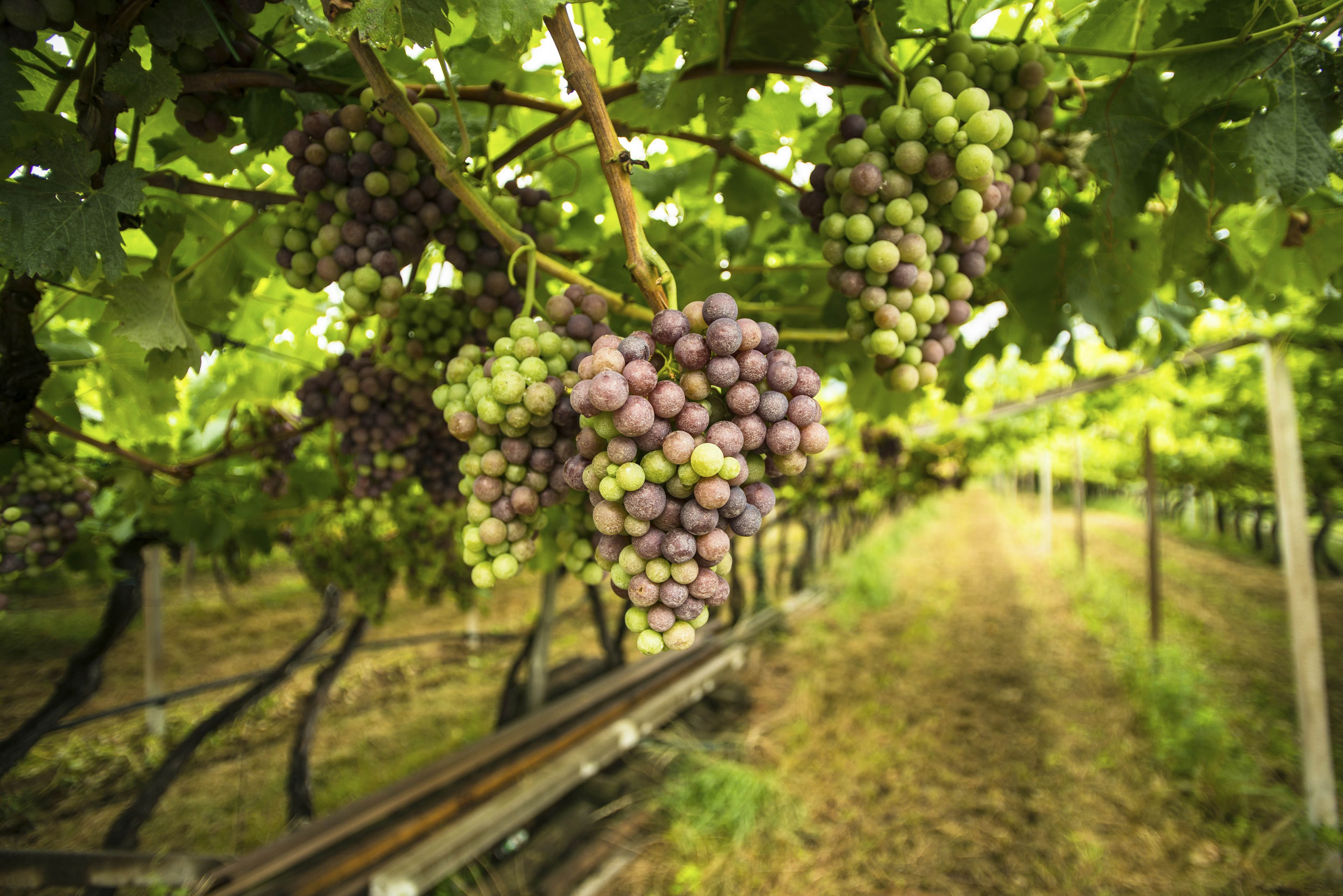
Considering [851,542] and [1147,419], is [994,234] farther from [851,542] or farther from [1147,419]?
[851,542]

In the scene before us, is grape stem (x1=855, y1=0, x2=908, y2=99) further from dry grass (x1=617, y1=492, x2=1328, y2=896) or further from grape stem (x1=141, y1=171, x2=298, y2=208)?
dry grass (x1=617, y1=492, x2=1328, y2=896)

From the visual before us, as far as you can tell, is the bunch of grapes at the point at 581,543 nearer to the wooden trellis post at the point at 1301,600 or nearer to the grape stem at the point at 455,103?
the grape stem at the point at 455,103

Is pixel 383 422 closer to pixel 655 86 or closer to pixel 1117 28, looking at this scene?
pixel 655 86

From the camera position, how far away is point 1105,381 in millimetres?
5148

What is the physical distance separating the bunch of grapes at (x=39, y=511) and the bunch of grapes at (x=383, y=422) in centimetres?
75

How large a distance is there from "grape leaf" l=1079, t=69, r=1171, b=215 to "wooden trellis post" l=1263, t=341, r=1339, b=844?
4255 mm

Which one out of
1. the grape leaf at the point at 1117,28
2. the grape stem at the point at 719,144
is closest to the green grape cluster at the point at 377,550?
the grape stem at the point at 719,144

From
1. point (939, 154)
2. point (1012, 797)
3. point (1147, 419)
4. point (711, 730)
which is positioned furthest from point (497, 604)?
point (939, 154)

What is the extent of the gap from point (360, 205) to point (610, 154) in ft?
1.79

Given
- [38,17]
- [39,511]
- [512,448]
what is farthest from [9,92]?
[39,511]

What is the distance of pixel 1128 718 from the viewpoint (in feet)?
20.7

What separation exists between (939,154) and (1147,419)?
914cm

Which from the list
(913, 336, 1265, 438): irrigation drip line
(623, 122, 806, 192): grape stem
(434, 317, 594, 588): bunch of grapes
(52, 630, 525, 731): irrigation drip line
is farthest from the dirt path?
(623, 122, 806, 192): grape stem

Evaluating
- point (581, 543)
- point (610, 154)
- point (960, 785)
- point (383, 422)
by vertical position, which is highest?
point (610, 154)
